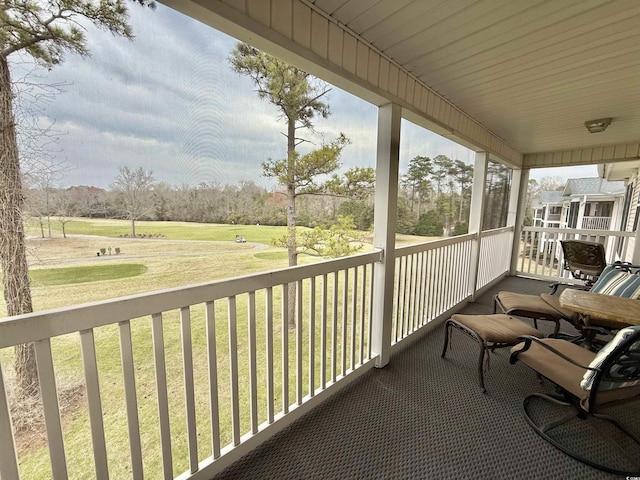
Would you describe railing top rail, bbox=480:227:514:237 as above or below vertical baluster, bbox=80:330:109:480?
above

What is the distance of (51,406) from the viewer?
951 millimetres

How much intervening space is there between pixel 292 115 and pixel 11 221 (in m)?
1.97

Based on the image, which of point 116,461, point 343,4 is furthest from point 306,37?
point 116,461

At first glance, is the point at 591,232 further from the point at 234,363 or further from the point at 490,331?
the point at 234,363

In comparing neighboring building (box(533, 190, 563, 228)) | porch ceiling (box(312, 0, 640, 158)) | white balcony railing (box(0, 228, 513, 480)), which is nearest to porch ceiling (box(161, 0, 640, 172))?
porch ceiling (box(312, 0, 640, 158))

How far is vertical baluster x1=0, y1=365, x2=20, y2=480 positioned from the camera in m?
0.85

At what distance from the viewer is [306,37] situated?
4.89ft

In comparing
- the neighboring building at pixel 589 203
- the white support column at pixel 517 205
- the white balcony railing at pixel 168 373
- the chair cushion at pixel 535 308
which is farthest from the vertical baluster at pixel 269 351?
the neighboring building at pixel 589 203

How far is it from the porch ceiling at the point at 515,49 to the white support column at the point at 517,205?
2.32 meters

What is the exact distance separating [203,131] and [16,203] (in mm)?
844

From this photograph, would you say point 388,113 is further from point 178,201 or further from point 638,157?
point 638,157

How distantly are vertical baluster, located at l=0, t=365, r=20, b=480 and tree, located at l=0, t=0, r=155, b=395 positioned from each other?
0.22 metres

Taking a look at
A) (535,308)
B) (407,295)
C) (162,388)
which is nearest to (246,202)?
(162,388)

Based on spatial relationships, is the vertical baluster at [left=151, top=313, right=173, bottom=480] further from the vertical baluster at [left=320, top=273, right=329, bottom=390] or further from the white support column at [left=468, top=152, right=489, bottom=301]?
the white support column at [left=468, top=152, right=489, bottom=301]
